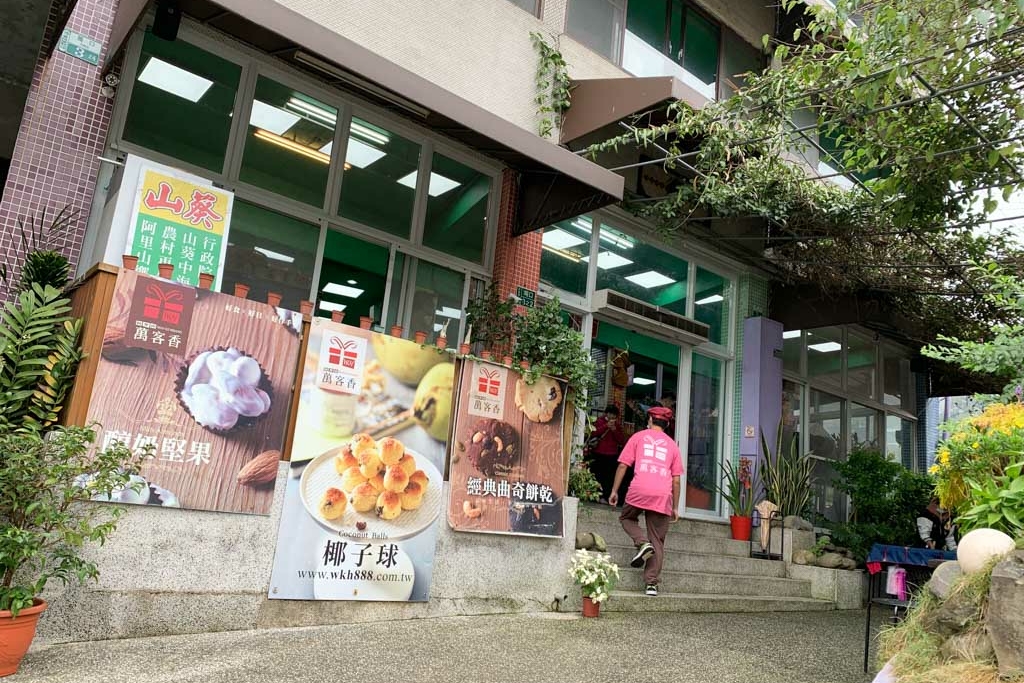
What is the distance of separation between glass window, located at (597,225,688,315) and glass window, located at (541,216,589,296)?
0.83 ft

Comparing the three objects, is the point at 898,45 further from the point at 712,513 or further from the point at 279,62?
the point at 712,513

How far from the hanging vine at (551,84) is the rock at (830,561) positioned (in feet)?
18.3

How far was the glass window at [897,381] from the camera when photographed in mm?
13469

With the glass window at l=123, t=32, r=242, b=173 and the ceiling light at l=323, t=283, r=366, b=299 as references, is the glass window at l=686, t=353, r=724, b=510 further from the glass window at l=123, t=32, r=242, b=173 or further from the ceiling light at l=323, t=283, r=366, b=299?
the glass window at l=123, t=32, r=242, b=173

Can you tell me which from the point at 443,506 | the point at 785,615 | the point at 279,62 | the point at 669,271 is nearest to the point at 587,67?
the point at 669,271

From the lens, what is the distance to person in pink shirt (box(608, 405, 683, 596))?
6332mm

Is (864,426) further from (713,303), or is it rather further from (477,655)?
(477,655)

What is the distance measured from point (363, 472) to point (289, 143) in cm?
328

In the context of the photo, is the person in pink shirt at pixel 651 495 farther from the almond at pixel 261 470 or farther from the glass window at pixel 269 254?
the glass window at pixel 269 254

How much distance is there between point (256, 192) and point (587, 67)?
4250mm

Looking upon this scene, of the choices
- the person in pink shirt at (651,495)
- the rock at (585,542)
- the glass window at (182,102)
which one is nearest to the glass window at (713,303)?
the person in pink shirt at (651,495)

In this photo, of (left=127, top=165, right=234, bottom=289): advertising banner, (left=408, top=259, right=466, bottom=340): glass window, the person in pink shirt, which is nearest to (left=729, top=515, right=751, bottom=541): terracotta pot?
the person in pink shirt

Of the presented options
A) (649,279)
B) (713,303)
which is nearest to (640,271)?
(649,279)

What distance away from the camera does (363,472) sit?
498 centimetres
